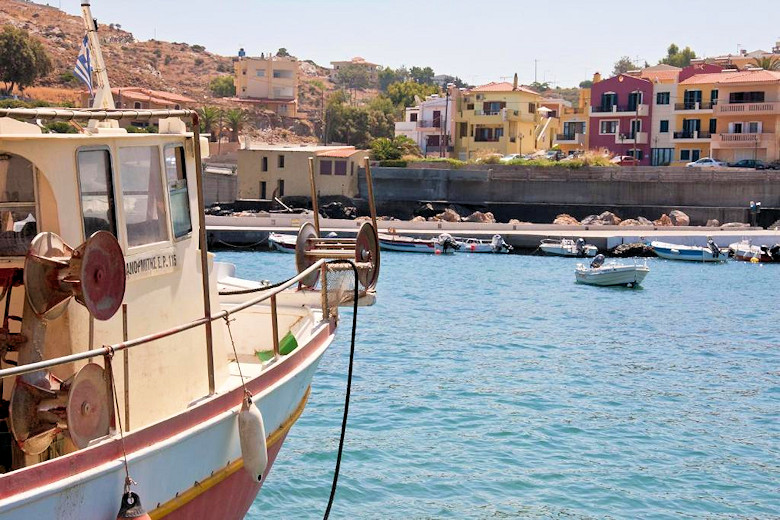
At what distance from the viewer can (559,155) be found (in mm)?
77438

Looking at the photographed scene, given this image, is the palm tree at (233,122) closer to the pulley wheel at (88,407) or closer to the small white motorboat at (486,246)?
the small white motorboat at (486,246)

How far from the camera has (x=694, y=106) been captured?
78.9 m

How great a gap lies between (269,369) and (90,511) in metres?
3.05

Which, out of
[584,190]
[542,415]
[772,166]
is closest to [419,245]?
[584,190]

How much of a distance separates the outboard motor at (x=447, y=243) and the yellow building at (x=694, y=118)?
30927mm

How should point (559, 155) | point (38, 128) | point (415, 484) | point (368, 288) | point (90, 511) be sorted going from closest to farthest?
point (90, 511) → point (38, 128) → point (368, 288) → point (415, 484) → point (559, 155)

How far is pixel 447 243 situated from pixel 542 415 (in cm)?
3499

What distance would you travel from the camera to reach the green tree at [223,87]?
139875 mm

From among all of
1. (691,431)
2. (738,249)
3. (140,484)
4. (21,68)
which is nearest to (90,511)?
(140,484)

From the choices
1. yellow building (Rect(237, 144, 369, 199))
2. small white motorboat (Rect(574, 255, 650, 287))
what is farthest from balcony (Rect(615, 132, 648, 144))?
small white motorboat (Rect(574, 255, 650, 287))

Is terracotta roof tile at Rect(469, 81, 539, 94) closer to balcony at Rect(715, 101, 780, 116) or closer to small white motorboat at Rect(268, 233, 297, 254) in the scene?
balcony at Rect(715, 101, 780, 116)

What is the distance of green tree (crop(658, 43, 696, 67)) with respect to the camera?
166 metres

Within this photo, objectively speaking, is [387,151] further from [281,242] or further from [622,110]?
[281,242]

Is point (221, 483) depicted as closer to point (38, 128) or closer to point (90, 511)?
point (90, 511)
